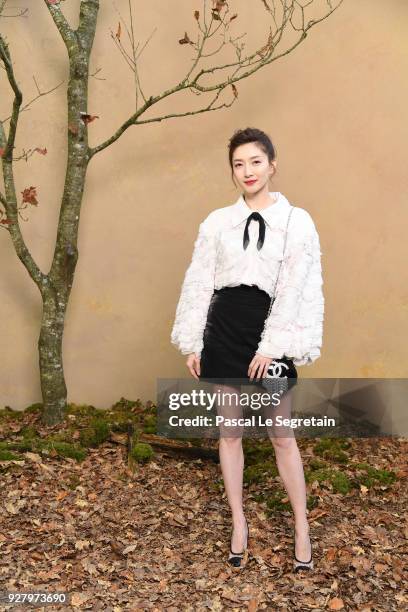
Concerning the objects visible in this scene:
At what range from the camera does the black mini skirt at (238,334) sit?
108 inches

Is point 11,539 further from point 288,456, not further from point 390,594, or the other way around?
point 390,594

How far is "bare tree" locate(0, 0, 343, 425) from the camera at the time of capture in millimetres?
3852

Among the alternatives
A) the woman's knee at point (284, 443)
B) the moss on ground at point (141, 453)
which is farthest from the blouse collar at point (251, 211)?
the moss on ground at point (141, 453)

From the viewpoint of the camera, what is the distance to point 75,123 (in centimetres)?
391

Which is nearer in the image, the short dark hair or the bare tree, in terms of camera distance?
the short dark hair

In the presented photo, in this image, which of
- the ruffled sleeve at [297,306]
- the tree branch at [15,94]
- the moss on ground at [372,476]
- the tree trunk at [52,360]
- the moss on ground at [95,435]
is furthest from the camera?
the tree trunk at [52,360]

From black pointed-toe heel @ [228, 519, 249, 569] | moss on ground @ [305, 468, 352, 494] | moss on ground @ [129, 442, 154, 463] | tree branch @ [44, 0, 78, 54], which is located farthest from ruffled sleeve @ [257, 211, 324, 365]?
tree branch @ [44, 0, 78, 54]

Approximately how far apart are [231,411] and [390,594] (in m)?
1.00

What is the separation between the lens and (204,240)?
2820 millimetres

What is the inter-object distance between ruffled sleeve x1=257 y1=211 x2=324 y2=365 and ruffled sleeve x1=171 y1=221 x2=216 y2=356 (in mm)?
273

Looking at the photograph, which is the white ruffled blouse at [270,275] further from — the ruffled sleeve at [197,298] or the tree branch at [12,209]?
the tree branch at [12,209]

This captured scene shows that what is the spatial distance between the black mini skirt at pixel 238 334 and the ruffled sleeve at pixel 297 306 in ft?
0.25

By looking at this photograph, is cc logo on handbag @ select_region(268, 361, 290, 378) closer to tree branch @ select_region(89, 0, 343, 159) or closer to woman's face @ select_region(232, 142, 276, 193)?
woman's face @ select_region(232, 142, 276, 193)

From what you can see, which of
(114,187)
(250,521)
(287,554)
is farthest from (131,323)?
(287,554)
